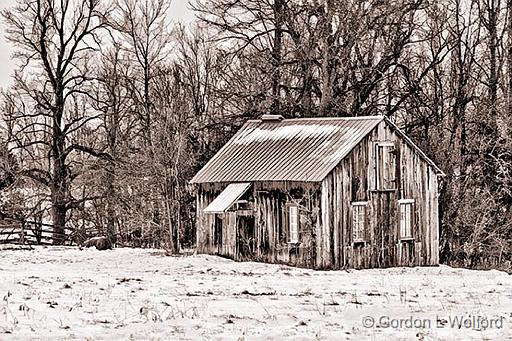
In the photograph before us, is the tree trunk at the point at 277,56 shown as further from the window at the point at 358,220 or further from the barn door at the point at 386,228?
the window at the point at 358,220

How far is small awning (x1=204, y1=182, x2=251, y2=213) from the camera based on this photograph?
32938 millimetres

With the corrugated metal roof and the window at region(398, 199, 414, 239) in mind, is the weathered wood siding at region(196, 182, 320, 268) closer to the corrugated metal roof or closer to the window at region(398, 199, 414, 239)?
the corrugated metal roof

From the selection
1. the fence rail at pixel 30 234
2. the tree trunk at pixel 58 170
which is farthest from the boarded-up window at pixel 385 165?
the tree trunk at pixel 58 170

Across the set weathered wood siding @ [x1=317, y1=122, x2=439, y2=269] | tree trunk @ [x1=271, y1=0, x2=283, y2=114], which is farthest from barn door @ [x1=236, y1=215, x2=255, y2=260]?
tree trunk @ [x1=271, y1=0, x2=283, y2=114]

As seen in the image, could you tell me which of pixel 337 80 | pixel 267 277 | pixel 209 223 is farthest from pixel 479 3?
pixel 267 277

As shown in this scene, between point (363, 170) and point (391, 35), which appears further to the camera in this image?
point (391, 35)

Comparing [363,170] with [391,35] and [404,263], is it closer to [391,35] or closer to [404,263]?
[404,263]

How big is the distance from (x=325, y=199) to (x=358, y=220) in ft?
6.14

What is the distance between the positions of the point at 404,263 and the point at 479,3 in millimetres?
16744

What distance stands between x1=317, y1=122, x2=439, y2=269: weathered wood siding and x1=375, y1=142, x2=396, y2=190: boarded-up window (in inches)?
6.0

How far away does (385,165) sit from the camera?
33.9 m

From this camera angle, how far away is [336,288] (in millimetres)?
21938

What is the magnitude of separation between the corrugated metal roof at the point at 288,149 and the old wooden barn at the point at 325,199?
48mm

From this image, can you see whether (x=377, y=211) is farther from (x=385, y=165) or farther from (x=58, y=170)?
(x=58, y=170)
